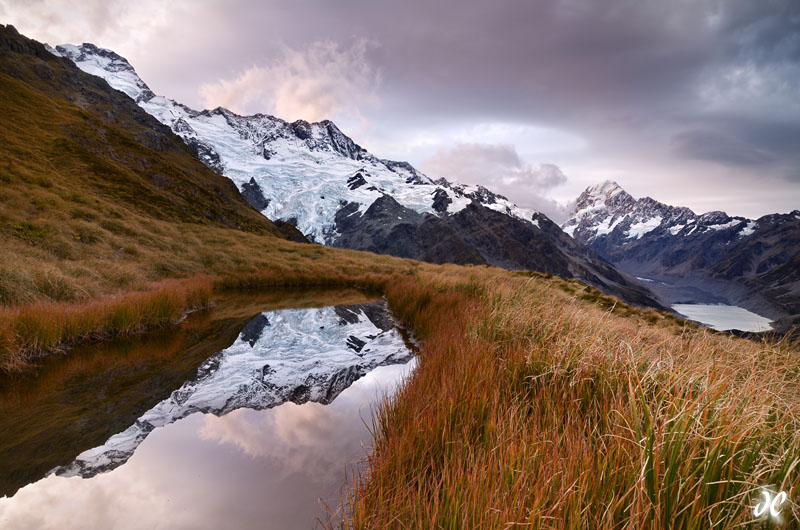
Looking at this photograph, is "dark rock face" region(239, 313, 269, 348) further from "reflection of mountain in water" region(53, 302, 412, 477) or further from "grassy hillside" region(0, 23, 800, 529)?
"grassy hillside" region(0, 23, 800, 529)

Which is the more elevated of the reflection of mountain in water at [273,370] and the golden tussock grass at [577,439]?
the golden tussock grass at [577,439]

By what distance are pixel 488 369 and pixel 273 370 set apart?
7.56 metres

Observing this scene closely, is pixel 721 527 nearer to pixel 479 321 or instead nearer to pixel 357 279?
pixel 479 321

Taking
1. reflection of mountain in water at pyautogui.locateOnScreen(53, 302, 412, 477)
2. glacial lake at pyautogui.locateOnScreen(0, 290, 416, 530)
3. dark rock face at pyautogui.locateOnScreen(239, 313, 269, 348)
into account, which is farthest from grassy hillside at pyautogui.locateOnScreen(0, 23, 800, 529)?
dark rock face at pyautogui.locateOnScreen(239, 313, 269, 348)

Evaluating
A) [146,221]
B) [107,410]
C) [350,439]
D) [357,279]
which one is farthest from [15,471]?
[146,221]

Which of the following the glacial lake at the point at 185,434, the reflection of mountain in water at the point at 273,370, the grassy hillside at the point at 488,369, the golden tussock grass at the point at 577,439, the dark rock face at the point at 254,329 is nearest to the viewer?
the golden tussock grass at the point at 577,439

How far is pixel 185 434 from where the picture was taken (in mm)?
6719

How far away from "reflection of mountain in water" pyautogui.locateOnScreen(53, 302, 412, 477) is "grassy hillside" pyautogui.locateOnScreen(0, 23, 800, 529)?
248 centimetres

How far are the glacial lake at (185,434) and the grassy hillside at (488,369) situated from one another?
3.67 ft

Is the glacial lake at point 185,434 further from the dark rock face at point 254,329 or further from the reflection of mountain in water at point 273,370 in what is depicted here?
the dark rock face at point 254,329

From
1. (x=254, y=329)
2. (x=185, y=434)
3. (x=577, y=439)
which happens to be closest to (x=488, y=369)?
(x=577, y=439)

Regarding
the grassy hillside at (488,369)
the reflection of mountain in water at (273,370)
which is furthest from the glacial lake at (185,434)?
the grassy hillside at (488,369)

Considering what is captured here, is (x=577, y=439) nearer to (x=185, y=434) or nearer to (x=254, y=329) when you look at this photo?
(x=185, y=434)

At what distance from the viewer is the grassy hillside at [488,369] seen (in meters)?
2.54
